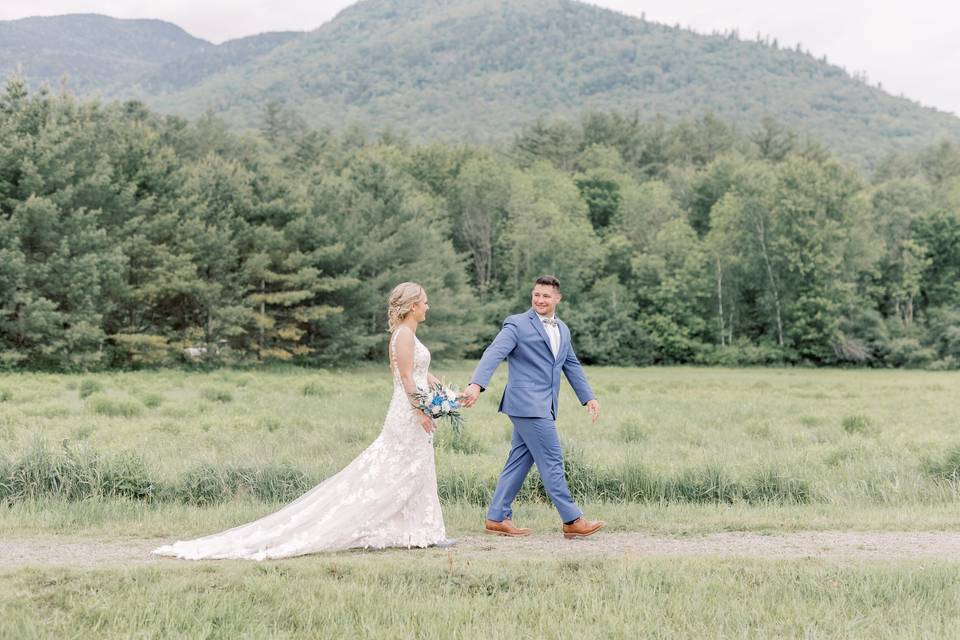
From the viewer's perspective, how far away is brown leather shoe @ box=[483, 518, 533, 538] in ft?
29.4

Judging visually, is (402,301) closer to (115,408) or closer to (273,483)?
(273,483)

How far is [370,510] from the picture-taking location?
331 inches

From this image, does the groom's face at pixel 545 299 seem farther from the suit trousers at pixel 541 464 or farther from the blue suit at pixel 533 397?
the suit trousers at pixel 541 464

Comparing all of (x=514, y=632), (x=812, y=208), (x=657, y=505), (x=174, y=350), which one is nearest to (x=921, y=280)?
(x=812, y=208)

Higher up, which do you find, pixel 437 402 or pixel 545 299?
pixel 545 299

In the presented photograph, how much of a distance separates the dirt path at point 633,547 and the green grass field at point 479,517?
268 millimetres

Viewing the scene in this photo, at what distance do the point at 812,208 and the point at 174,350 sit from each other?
44.2 m

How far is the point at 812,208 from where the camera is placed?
6512cm

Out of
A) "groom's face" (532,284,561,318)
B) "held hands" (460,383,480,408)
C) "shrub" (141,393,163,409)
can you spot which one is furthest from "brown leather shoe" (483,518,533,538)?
"shrub" (141,393,163,409)

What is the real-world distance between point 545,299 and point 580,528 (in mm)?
2187

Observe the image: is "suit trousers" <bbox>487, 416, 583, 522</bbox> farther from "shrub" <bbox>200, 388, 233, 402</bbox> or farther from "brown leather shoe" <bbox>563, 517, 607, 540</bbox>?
"shrub" <bbox>200, 388, 233, 402</bbox>

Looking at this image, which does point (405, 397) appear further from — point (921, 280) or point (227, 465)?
point (921, 280)

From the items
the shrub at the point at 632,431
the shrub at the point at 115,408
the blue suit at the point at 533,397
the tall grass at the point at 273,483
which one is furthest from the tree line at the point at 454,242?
the blue suit at the point at 533,397

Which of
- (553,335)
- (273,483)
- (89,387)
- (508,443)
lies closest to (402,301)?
(553,335)
